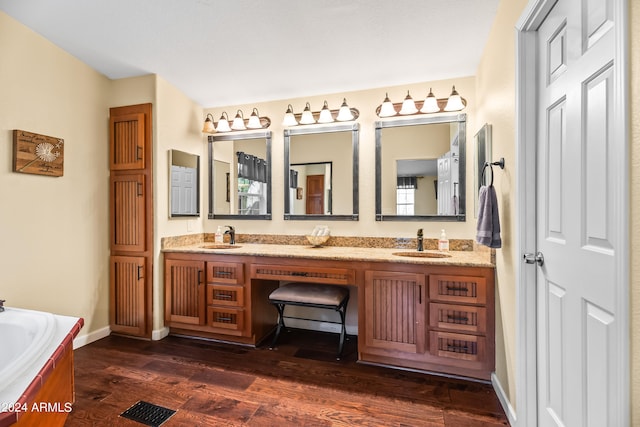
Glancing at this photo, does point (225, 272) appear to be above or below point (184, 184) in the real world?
below

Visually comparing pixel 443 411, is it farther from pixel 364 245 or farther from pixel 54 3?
pixel 54 3

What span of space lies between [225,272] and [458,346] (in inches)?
76.0

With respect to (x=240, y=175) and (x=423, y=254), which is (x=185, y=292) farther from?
(x=423, y=254)

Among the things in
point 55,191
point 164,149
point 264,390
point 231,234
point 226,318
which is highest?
point 164,149

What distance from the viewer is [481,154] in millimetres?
2256

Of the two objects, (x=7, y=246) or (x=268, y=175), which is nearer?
(x=7, y=246)

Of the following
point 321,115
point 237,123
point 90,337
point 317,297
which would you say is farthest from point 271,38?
point 90,337

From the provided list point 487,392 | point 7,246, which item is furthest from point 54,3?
point 487,392

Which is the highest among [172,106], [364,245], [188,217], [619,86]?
[172,106]

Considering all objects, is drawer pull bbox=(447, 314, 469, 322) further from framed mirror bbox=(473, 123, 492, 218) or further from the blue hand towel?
framed mirror bbox=(473, 123, 492, 218)

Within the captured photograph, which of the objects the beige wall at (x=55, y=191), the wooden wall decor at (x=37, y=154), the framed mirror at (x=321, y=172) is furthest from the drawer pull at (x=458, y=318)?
the wooden wall decor at (x=37, y=154)

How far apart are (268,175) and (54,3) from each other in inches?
76.5

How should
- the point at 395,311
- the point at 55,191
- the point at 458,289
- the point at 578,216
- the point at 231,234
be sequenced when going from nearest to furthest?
the point at 578,216
the point at 458,289
the point at 395,311
the point at 55,191
the point at 231,234

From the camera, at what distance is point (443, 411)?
5.83ft
